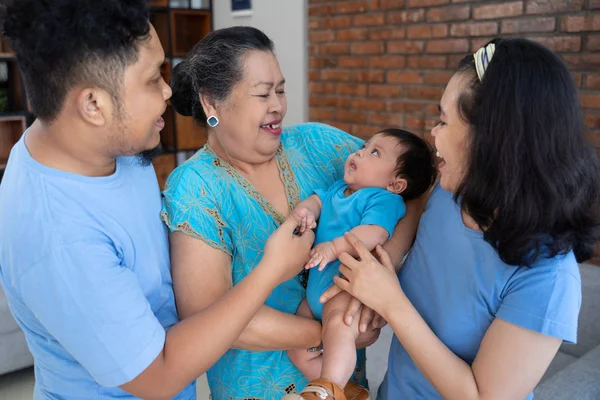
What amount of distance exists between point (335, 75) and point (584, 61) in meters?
1.82

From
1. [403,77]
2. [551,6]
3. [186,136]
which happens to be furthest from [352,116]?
[186,136]

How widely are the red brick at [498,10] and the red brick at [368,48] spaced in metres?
0.75

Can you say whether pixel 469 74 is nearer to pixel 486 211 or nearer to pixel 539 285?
pixel 486 211

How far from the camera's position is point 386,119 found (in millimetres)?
3650

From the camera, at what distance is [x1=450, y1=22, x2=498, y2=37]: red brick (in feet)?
9.73

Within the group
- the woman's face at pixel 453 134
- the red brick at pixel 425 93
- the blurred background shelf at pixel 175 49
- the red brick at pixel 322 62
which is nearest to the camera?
the woman's face at pixel 453 134

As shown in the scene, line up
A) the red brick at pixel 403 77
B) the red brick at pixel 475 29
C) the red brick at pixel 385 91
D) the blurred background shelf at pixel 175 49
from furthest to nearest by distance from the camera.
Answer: the blurred background shelf at pixel 175 49, the red brick at pixel 385 91, the red brick at pixel 403 77, the red brick at pixel 475 29

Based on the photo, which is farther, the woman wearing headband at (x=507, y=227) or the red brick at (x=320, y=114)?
the red brick at (x=320, y=114)

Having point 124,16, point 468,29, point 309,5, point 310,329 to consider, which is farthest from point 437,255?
point 309,5

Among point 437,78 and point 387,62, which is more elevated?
point 387,62

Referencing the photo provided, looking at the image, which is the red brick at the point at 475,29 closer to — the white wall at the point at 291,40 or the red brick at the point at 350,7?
the red brick at the point at 350,7

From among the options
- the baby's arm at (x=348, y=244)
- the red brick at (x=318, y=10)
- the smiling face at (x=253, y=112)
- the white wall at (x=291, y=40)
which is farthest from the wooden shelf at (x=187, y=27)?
the baby's arm at (x=348, y=244)

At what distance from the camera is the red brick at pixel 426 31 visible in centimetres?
322

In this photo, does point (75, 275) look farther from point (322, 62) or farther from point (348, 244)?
point (322, 62)
